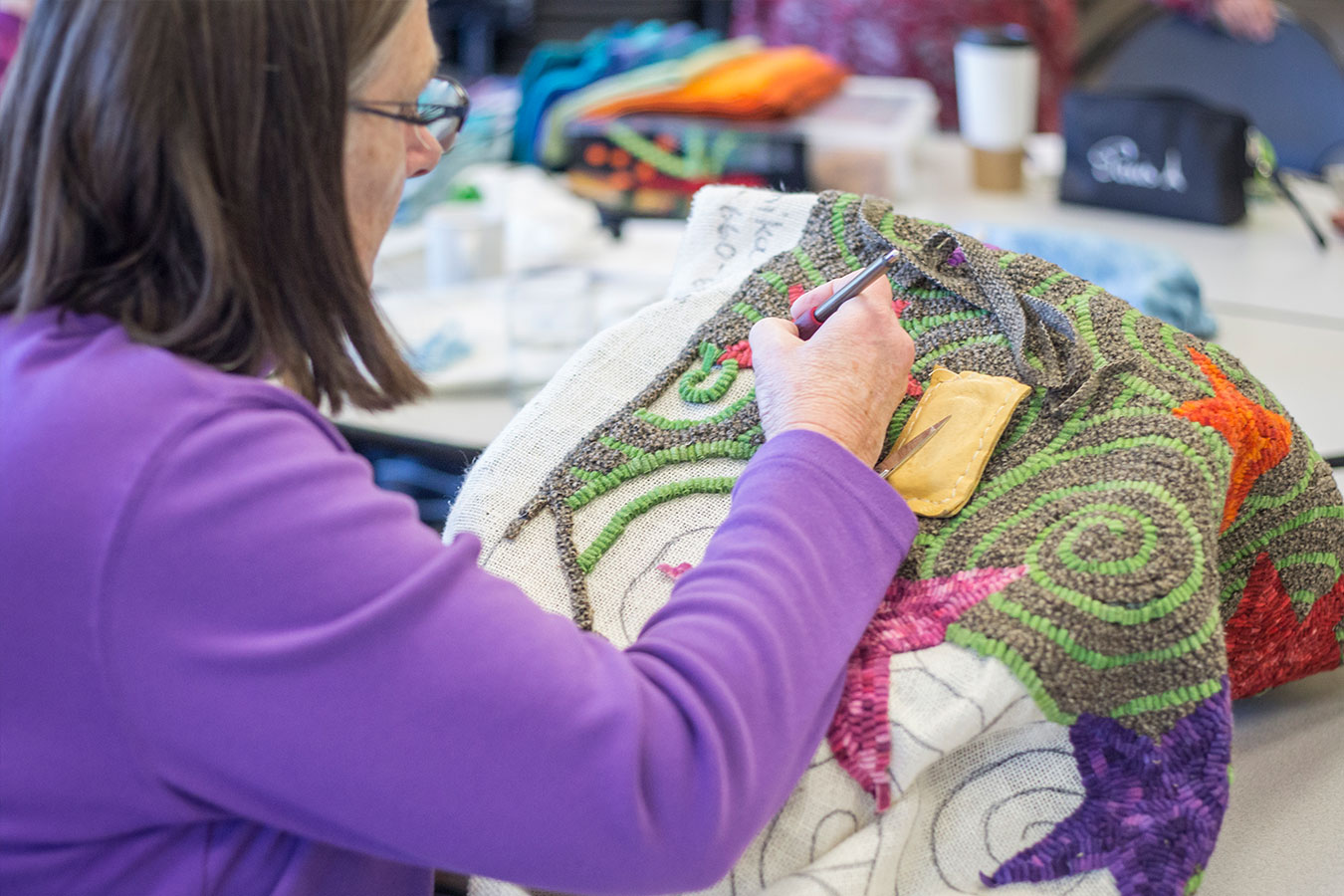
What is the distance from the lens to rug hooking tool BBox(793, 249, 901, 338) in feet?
2.48

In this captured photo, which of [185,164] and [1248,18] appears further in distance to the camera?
[1248,18]

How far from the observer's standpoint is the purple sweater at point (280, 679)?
50 cm

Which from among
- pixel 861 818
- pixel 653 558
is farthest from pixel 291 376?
pixel 861 818

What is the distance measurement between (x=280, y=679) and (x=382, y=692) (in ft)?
0.13

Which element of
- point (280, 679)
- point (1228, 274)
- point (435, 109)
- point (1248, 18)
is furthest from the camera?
point (1248, 18)

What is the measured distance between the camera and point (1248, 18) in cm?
235

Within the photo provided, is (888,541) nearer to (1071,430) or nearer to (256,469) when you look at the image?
(1071,430)

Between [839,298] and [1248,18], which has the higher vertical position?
[839,298]

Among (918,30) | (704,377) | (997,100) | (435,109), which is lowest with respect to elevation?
(918,30)

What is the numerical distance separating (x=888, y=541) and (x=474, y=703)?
10.0 inches

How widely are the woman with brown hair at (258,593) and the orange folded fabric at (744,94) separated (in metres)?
1.28

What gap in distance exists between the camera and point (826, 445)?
2.18ft

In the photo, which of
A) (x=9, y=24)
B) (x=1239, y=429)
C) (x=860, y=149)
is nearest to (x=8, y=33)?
(x=9, y=24)

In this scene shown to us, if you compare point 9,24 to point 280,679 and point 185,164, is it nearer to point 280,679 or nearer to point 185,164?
point 185,164
